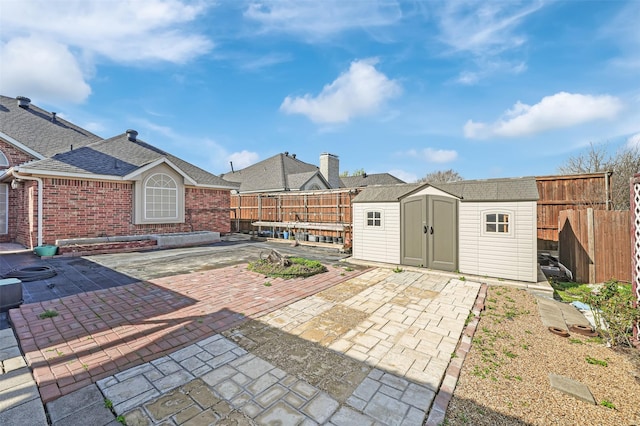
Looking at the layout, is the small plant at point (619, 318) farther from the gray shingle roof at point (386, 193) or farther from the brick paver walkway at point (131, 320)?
the gray shingle roof at point (386, 193)

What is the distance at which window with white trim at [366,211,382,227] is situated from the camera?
863 centimetres

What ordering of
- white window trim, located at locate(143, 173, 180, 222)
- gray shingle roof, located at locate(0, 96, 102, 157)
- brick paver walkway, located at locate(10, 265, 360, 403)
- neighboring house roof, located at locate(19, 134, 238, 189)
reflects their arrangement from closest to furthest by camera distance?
A: brick paver walkway, located at locate(10, 265, 360, 403)
neighboring house roof, located at locate(19, 134, 238, 189)
white window trim, located at locate(143, 173, 180, 222)
gray shingle roof, located at locate(0, 96, 102, 157)

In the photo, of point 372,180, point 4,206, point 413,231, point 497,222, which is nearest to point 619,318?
point 497,222

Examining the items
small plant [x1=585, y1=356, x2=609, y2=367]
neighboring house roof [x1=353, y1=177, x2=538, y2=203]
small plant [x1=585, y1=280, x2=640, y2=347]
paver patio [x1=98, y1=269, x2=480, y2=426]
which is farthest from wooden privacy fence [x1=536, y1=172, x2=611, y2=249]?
small plant [x1=585, y1=356, x2=609, y2=367]

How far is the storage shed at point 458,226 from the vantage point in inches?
257

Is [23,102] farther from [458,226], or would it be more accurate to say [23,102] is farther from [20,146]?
[458,226]

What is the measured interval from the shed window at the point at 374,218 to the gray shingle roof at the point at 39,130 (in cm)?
Result: 1541

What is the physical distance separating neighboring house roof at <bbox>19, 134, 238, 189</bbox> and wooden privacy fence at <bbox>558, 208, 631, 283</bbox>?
14896 mm

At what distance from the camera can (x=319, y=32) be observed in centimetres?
951

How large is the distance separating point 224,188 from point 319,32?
9.37 meters

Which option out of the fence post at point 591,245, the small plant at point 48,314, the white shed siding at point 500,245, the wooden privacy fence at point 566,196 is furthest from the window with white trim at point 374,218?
the small plant at point 48,314

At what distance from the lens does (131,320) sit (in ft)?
13.6

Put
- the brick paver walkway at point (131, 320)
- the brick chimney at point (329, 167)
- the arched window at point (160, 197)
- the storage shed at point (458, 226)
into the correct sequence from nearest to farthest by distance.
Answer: the brick paver walkway at point (131, 320) < the storage shed at point (458, 226) < the arched window at point (160, 197) < the brick chimney at point (329, 167)

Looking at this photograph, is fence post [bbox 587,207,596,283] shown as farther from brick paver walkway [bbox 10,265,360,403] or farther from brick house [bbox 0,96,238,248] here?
brick house [bbox 0,96,238,248]
